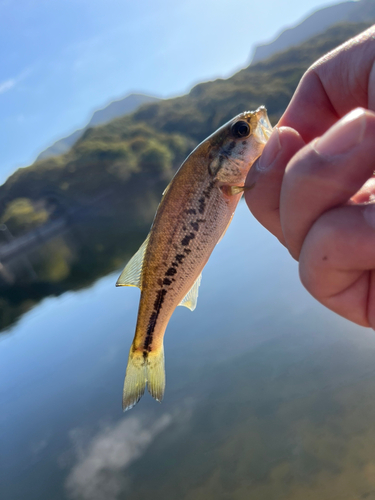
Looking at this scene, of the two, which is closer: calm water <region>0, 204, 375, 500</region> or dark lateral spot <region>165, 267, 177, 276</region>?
dark lateral spot <region>165, 267, 177, 276</region>

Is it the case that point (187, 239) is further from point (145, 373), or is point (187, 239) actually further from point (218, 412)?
point (218, 412)

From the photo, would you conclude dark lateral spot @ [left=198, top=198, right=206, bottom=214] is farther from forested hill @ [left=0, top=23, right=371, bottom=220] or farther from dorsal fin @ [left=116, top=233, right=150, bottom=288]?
forested hill @ [left=0, top=23, right=371, bottom=220]

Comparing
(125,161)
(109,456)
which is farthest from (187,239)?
(125,161)

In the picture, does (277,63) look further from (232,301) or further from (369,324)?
(369,324)

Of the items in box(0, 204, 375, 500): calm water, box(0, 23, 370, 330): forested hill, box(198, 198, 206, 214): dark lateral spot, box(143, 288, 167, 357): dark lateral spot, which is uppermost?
box(0, 23, 370, 330): forested hill

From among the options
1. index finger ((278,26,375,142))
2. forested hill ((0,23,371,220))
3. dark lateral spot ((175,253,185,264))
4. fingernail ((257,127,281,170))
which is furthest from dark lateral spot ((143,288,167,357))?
forested hill ((0,23,371,220))

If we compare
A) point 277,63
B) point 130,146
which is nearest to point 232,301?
point 130,146

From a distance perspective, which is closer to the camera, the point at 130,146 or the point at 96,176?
the point at 96,176

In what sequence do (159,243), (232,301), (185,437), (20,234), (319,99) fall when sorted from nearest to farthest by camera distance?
(319,99) → (159,243) → (185,437) → (232,301) → (20,234)
